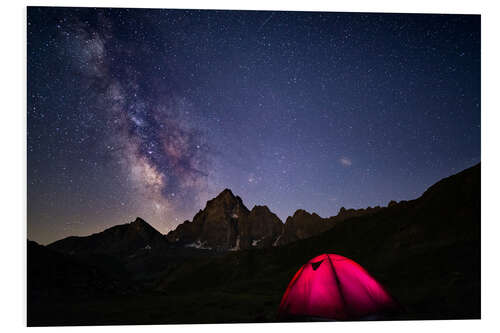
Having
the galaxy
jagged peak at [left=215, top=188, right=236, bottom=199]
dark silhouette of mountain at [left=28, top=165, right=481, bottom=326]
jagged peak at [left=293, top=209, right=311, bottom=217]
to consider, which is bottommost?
dark silhouette of mountain at [left=28, top=165, right=481, bottom=326]

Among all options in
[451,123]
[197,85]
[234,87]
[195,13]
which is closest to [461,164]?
[451,123]

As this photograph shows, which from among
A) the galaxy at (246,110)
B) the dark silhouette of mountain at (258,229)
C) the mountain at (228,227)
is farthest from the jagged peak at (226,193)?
the dark silhouette of mountain at (258,229)

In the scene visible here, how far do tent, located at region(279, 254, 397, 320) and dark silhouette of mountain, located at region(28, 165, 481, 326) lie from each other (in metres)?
0.60

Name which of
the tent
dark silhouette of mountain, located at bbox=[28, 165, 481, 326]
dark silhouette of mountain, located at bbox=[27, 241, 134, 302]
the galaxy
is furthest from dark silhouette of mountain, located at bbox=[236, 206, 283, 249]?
dark silhouette of mountain, located at bbox=[27, 241, 134, 302]

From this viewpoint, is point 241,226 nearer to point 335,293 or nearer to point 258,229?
point 258,229

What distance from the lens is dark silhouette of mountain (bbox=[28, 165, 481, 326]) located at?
8109mm

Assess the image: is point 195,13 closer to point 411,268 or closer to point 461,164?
point 461,164

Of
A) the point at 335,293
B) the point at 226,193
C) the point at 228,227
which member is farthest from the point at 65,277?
the point at 335,293

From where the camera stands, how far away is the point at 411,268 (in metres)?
9.87

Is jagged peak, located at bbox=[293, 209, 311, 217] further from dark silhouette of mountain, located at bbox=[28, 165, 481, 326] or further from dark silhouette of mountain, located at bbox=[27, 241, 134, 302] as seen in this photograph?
dark silhouette of mountain, located at bbox=[27, 241, 134, 302]

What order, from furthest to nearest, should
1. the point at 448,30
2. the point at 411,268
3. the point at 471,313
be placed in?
the point at 411,268 → the point at 448,30 → the point at 471,313

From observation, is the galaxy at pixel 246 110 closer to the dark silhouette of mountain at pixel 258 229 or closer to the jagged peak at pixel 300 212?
the jagged peak at pixel 300 212

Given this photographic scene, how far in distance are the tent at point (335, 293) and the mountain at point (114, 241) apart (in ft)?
14.1

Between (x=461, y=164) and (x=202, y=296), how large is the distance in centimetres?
755
